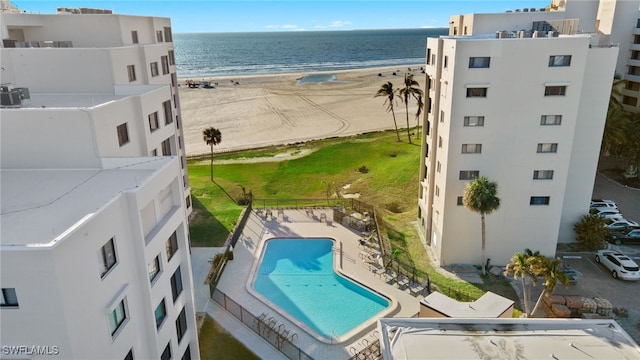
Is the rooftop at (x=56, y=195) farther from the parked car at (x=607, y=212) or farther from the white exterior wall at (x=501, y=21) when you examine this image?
the parked car at (x=607, y=212)

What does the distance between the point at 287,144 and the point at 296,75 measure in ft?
314

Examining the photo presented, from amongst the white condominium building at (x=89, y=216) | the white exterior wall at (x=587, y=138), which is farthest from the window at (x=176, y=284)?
the white exterior wall at (x=587, y=138)

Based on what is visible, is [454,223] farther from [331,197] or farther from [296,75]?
[296,75]

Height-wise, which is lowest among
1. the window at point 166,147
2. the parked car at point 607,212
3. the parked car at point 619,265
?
the parked car at point 619,265

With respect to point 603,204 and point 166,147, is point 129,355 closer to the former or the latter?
point 166,147

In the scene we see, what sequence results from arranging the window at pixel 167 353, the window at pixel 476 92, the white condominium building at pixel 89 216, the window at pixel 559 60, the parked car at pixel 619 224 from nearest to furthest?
the white condominium building at pixel 89 216 < the window at pixel 167 353 < the window at pixel 559 60 < the window at pixel 476 92 < the parked car at pixel 619 224

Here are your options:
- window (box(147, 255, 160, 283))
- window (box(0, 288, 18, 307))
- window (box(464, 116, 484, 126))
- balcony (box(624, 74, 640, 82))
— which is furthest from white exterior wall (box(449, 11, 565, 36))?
window (box(0, 288, 18, 307))

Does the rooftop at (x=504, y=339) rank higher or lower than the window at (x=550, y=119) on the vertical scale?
lower

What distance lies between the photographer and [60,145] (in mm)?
16531

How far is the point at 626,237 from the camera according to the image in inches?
1380

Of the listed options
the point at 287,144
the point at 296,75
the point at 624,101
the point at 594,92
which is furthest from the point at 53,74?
the point at 296,75

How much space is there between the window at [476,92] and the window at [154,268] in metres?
22.8

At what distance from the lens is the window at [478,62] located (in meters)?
28.8

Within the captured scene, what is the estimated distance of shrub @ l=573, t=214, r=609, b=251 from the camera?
33.2 metres
